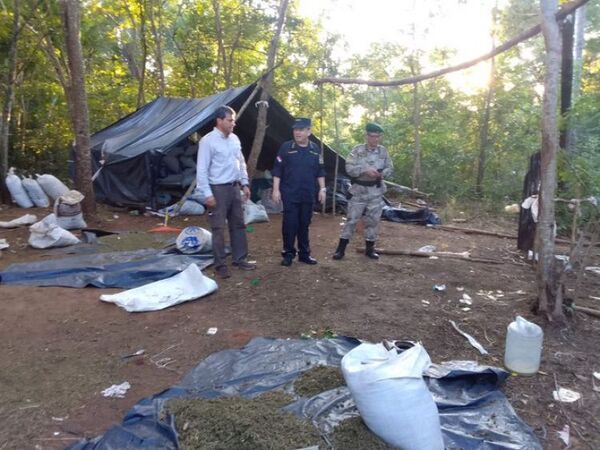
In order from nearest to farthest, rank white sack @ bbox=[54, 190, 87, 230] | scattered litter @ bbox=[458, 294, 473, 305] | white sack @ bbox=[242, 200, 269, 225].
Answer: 1. scattered litter @ bbox=[458, 294, 473, 305]
2. white sack @ bbox=[54, 190, 87, 230]
3. white sack @ bbox=[242, 200, 269, 225]

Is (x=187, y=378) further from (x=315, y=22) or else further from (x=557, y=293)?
(x=315, y=22)

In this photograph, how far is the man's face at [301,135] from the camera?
500 centimetres

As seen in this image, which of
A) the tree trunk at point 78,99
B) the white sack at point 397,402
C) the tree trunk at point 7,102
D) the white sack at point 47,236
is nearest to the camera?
the white sack at point 397,402

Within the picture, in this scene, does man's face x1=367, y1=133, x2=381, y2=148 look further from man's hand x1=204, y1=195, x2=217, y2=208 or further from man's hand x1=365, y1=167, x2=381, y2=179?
man's hand x1=204, y1=195, x2=217, y2=208

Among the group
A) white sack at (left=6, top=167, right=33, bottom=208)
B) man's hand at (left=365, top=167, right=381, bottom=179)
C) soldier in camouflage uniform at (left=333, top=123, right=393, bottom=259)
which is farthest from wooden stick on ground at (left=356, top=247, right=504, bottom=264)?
white sack at (left=6, top=167, right=33, bottom=208)

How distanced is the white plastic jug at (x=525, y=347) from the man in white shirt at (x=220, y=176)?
2.81 meters

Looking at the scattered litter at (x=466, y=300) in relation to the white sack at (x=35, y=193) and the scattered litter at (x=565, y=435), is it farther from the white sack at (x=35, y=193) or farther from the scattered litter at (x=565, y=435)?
the white sack at (x=35, y=193)

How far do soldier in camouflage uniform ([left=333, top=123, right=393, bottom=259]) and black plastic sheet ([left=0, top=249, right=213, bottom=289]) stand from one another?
69.2 inches

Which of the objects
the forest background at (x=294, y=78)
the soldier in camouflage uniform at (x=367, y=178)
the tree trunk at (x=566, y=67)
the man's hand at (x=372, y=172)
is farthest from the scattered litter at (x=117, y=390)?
the forest background at (x=294, y=78)

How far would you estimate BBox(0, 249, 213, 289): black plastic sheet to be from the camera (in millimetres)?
4590

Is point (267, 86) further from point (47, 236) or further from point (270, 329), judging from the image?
point (270, 329)

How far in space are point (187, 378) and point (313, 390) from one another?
775 millimetres

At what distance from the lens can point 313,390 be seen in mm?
2482

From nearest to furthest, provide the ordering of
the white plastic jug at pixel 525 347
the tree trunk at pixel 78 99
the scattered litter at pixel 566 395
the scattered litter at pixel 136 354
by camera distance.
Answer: the scattered litter at pixel 566 395 → the white plastic jug at pixel 525 347 → the scattered litter at pixel 136 354 → the tree trunk at pixel 78 99
